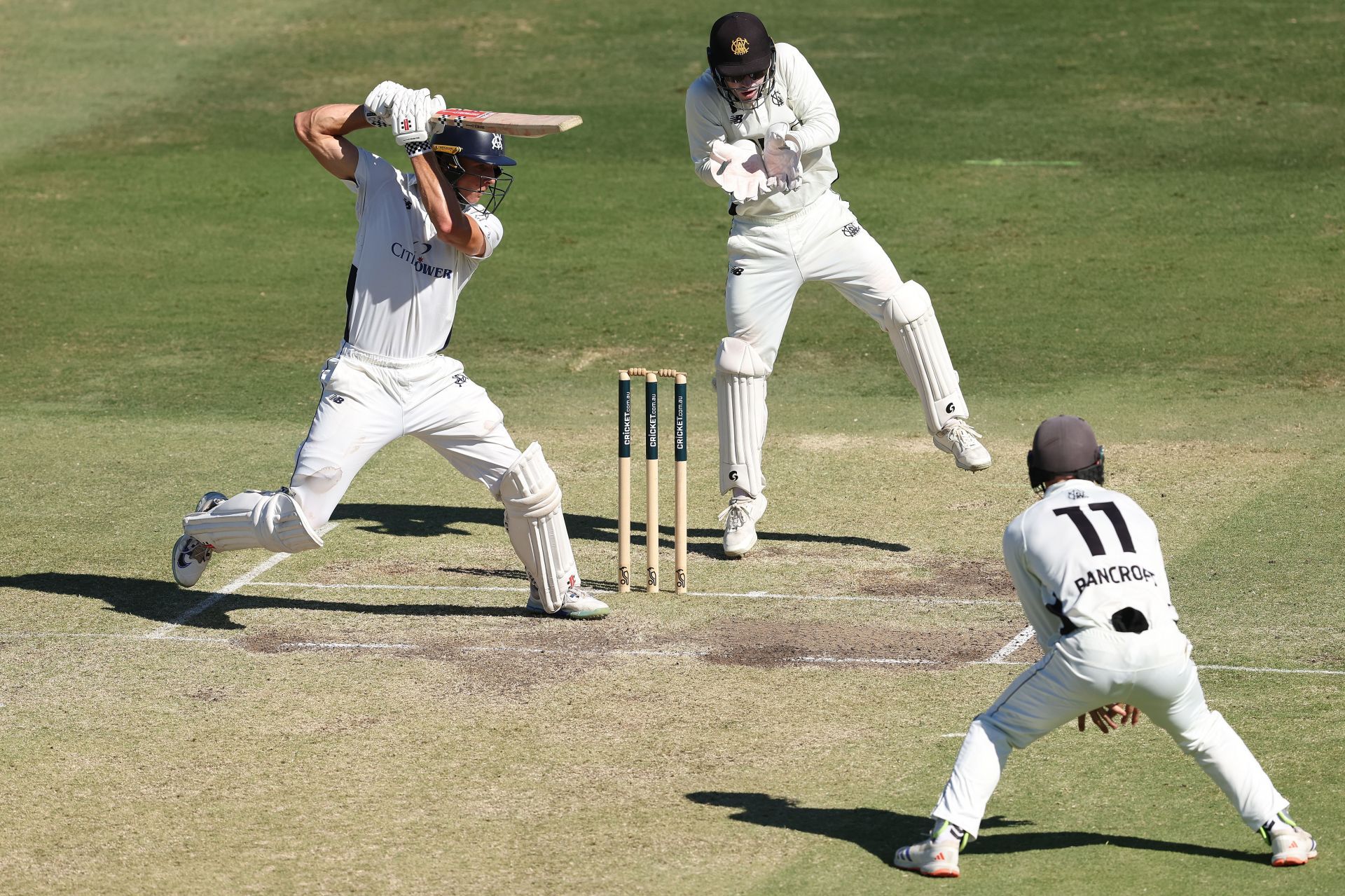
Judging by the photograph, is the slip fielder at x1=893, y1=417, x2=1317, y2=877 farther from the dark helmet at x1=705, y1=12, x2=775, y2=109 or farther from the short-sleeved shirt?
the dark helmet at x1=705, y1=12, x2=775, y2=109

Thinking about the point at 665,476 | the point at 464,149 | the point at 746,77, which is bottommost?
the point at 665,476

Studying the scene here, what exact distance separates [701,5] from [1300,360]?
12.7 metres

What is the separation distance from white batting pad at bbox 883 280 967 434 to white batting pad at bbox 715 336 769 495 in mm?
848

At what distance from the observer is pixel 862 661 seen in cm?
871

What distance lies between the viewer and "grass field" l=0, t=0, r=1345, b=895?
6988 mm

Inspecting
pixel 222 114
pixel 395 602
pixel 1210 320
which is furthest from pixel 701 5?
pixel 395 602

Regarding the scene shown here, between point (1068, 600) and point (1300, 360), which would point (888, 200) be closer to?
point (1300, 360)

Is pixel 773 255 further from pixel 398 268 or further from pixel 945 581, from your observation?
pixel 398 268

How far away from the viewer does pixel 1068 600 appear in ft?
20.5

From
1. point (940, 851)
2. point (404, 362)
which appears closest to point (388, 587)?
point (404, 362)

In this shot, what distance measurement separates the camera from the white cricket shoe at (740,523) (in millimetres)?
10453

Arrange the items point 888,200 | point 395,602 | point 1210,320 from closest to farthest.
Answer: point 395,602 → point 1210,320 → point 888,200

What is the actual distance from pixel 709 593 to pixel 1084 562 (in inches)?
149

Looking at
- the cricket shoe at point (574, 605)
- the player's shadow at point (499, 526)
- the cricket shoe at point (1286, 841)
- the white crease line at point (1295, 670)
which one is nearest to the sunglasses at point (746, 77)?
the player's shadow at point (499, 526)
